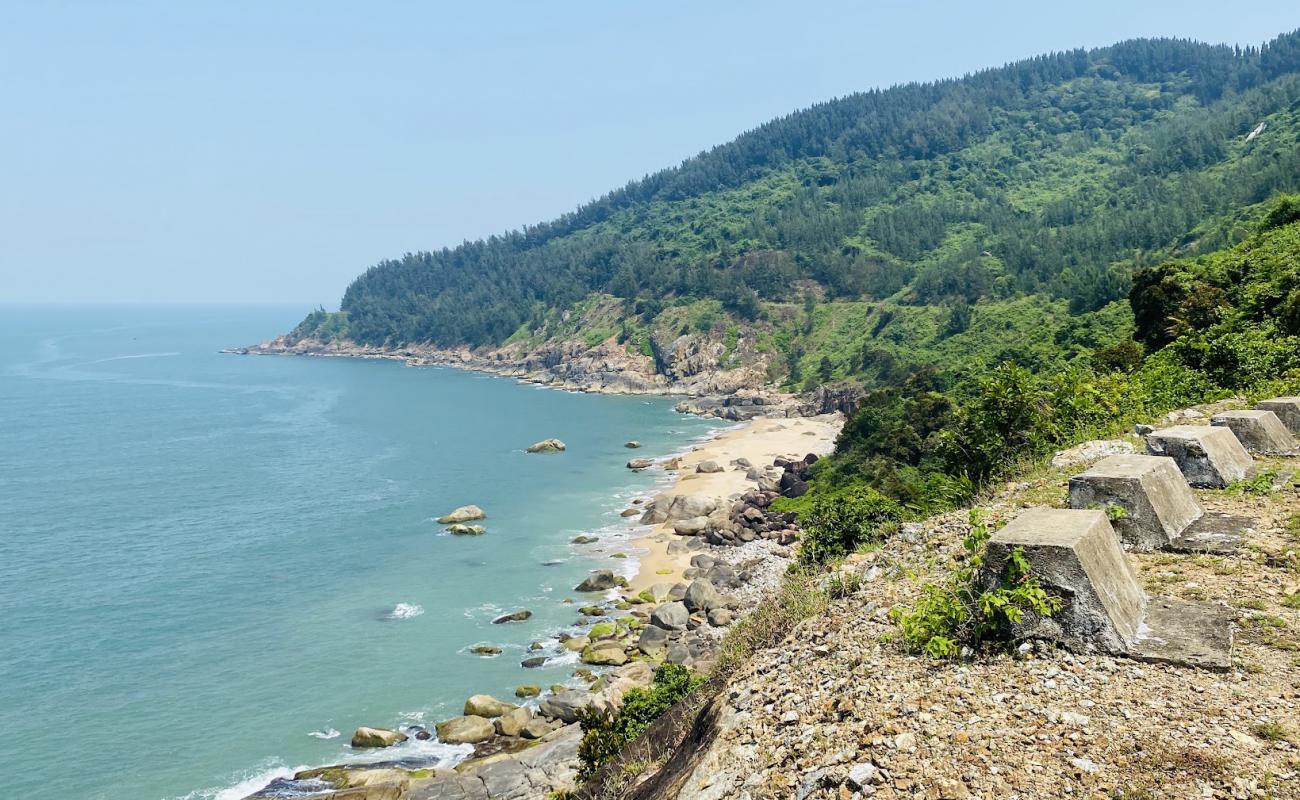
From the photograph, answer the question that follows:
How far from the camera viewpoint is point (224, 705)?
101ft

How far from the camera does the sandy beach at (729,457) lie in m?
45.4

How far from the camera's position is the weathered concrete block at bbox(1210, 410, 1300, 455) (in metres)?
14.3

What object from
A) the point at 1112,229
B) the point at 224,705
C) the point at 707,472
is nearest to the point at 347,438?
the point at 707,472

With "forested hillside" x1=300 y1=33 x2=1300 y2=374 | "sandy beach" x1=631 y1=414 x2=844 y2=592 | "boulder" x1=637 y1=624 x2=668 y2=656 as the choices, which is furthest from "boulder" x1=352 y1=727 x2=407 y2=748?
"forested hillside" x1=300 y1=33 x2=1300 y2=374

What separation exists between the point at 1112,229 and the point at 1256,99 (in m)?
60.0

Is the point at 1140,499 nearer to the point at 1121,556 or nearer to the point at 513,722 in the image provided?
the point at 1121,556

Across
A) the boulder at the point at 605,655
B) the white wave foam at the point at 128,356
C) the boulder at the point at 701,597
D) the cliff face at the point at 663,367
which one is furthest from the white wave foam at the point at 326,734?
the white wave foam at the point at 128,356

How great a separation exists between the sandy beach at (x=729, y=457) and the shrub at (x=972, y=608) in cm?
3317

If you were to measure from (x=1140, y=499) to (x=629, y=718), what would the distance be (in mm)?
14354

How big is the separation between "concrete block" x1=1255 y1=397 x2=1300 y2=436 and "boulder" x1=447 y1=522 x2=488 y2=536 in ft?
148

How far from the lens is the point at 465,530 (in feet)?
174

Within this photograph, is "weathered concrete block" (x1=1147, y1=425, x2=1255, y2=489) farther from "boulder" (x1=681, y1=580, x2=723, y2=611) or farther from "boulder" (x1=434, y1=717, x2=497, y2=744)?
"boulder" (x1=681, y1=580, x2=723, y2=611)

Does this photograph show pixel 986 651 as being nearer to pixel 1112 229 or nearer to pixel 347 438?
pixel 347 438

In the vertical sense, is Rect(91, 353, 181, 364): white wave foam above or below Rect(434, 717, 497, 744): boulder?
above
